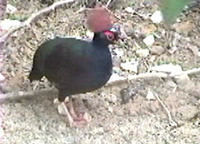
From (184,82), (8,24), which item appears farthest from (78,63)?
(8,24)

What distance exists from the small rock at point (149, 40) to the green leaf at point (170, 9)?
6.89ft

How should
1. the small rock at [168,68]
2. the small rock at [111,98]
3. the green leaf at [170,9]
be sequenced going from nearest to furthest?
the green leaf at [170,9] → the small rock at [111,98] → the small rock at [168,68]

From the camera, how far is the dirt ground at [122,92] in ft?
6.36

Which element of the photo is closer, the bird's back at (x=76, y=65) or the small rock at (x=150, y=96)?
the bird's back at (x=76, y=65)

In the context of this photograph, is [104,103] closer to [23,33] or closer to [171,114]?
[171,114]

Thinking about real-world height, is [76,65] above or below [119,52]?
above

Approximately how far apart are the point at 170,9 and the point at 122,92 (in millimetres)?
1808

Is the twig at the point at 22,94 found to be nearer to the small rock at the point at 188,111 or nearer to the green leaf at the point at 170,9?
the small rock at the point at 188,111

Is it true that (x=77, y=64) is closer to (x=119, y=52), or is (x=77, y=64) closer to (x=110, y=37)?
(x=110, y=37)

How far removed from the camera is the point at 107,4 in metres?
2.54

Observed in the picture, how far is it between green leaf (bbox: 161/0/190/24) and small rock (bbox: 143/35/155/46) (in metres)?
2.10

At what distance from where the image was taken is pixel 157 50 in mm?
2387

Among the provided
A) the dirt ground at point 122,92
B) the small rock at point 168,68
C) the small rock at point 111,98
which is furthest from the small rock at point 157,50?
the small rock at point 111,98

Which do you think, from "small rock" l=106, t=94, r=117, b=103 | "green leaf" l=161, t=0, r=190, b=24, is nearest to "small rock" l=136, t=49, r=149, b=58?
"small rock" l=106, t=94, r=117, b=103
